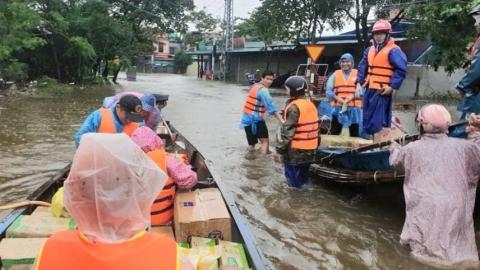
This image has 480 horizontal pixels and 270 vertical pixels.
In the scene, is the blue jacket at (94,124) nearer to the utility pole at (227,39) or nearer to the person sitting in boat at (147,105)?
the person sitting in boat at (147,105)

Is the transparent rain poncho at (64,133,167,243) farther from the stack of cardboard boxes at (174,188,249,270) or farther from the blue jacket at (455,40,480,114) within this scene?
the blue jacket at (455,40,480,114)

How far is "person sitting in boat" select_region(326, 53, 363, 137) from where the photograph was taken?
23.2ft

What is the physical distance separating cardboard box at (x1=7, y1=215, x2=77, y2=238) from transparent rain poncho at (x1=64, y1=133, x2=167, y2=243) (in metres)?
1.77

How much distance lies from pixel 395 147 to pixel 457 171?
2.13 feet

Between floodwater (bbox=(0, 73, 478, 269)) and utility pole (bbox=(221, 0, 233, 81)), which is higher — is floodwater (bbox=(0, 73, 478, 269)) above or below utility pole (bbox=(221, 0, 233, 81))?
below

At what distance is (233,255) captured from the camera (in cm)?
296

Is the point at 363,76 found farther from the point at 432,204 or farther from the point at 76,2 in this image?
the point at 76,2

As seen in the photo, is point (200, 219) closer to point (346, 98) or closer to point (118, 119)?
point (118, 119)

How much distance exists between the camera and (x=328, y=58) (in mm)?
29109

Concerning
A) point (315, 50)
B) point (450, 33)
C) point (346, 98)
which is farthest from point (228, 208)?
point (450, 33)

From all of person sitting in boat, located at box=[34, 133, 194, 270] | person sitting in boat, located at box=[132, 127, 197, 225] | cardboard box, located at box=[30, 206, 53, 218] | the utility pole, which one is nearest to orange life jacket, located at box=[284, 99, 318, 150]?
person sitting in boat, located at box=[132, 127, 197, 225]

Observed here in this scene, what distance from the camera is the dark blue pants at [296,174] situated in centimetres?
605

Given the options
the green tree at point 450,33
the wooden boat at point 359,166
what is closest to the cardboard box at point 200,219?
the wooden boat at point 359,166

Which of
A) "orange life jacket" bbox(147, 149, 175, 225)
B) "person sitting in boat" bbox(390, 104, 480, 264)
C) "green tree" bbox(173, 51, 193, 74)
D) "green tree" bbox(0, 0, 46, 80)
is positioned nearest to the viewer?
"orange life jacket" bbox(147, 149, 175, 225)
